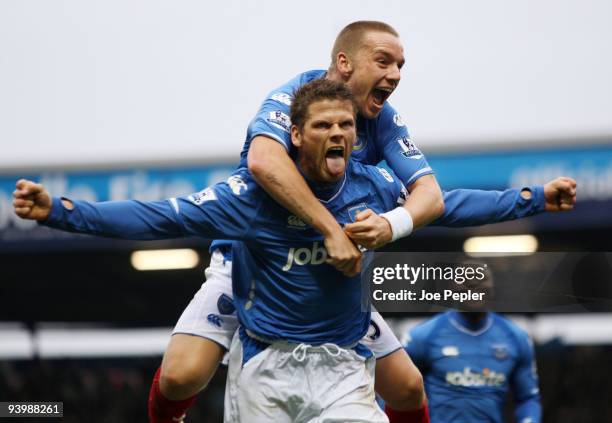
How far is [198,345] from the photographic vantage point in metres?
4.40

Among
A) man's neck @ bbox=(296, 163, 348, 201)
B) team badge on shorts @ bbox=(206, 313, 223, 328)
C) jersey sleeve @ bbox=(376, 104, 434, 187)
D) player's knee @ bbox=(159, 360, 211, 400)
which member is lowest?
player's knee @ bbox=(159, 360, 211, 400)

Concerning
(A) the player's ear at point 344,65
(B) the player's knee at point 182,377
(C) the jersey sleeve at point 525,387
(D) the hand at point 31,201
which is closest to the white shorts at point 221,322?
(B) the player's knee at point 182,377

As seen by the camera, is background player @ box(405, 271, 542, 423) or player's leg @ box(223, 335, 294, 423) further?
background player @ box(405, 271, 542, 423)

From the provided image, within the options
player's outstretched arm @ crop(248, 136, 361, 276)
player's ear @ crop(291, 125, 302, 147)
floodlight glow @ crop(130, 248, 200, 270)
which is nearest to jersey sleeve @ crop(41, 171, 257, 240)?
player's outstretched arm @ crop(248, 136, 361, 276)

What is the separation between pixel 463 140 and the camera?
7242mm

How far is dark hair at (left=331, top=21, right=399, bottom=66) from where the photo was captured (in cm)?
446

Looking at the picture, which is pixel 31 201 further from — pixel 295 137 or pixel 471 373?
pixel 471 373

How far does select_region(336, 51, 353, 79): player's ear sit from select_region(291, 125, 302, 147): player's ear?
1.81 feet

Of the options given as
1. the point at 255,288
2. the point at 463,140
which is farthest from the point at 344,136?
the point at 463,140

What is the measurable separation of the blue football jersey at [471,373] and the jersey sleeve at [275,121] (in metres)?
2.51

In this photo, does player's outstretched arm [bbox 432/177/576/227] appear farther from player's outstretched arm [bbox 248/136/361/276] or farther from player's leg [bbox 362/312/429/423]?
player's outstretched arm [bbox 248/136/361/276]

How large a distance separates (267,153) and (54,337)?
20.1 feet

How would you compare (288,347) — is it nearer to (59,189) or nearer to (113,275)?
(59,189)

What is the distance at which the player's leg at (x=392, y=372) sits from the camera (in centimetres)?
436
